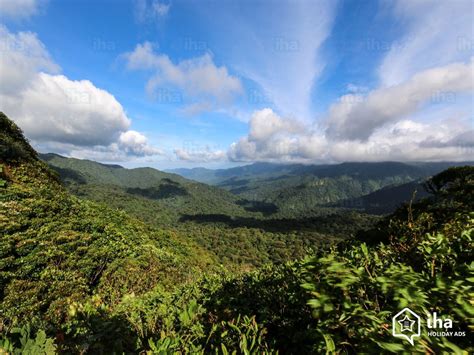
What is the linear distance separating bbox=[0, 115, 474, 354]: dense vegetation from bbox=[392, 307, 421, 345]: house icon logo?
5 centimetres

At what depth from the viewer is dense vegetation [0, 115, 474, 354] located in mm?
1709

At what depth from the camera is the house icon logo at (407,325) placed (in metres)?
1.44

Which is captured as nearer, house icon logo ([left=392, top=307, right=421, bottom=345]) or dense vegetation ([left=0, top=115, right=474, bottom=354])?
house icon logo ([left=392, top=307, right=421, bottom=345])

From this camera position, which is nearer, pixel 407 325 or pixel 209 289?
pixel 407 325

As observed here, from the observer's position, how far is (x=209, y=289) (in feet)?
17.8

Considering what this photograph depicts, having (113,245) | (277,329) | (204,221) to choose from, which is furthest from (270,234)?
(277,329)

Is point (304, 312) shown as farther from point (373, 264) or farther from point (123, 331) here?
point (123, 331)

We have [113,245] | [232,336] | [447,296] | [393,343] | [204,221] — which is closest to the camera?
[393,343]

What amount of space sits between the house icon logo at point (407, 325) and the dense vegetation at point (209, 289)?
46 mm

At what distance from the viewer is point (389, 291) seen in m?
1.69

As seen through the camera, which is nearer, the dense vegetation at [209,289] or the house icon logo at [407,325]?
the house icon logo at [407,325]

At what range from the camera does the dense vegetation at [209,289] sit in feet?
5.61

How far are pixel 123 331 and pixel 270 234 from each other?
5052 inches

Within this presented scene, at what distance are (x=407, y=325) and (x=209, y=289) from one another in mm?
4556
